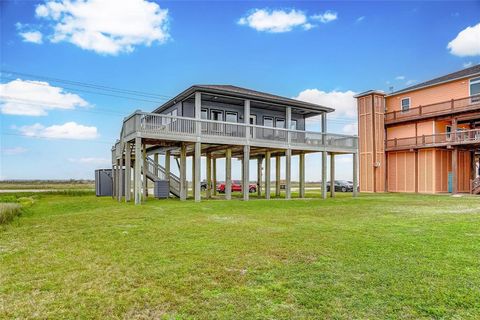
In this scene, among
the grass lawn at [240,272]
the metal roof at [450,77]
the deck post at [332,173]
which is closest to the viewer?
the grass lawn at [240,272]

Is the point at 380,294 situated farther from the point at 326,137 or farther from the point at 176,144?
the point at 326,137

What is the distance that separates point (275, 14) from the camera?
57.5 feet

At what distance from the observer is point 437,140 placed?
91.9ft

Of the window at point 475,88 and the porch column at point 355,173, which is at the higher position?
the window at point 475,88

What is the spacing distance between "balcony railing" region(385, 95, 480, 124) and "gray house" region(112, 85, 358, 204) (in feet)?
32.5

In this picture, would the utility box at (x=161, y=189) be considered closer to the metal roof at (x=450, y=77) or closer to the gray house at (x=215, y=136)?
the gray house at (x=215, y=136)

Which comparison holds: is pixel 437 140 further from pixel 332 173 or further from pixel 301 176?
pixel 301 176

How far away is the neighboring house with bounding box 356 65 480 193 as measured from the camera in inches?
1050

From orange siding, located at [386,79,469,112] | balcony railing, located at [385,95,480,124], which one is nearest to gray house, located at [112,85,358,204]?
balcony railing, located at [385,95,480,124]

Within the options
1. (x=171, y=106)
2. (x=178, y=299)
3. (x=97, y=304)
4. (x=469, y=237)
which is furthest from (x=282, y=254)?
(x=171, y=106)

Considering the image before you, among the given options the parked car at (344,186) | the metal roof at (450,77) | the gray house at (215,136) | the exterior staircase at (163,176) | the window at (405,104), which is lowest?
the parked car at (344,186)

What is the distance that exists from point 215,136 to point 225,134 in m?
1.00

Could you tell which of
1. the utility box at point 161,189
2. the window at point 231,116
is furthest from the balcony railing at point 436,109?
the utility box at point 161,189

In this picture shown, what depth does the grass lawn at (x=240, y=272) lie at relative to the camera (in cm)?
381
